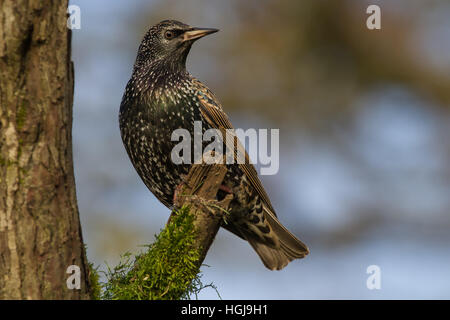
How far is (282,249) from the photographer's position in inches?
190

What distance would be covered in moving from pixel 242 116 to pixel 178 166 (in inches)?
115

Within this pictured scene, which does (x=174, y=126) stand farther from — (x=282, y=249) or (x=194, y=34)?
(x=282, y=249)

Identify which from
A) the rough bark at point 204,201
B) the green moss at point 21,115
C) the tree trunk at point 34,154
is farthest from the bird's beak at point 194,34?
the green moss at point 21,115

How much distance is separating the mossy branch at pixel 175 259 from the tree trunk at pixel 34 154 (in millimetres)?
637

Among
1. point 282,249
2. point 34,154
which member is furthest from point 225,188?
point 34,154

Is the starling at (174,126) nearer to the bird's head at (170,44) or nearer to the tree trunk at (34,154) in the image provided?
the bird's head at (170,44)

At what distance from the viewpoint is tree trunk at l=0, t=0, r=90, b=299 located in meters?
2.27

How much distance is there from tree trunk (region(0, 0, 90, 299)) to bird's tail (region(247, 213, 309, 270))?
2603 millimetres

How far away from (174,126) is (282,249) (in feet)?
4.10

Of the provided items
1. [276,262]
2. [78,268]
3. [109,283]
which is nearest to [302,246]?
[276,262]

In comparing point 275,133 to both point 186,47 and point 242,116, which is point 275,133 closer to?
point 242,116

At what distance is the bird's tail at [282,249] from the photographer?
4.79m

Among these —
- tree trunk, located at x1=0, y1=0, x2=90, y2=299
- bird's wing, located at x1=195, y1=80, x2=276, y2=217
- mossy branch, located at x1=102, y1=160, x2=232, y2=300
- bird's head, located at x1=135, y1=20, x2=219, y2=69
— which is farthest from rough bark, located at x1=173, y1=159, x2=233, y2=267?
bird's head, located at x1=135, y1=20, x2=219, y2=69

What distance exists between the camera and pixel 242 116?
23.7ft
